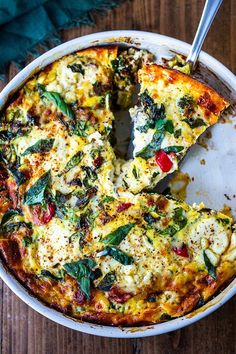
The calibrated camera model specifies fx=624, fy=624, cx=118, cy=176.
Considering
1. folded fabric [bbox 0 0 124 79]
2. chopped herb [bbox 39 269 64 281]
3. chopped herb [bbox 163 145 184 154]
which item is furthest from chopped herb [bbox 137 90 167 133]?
chopped herb [bbox 39 269 64 281]

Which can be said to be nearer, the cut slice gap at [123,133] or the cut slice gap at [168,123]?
the cut slice gap at [168,123]

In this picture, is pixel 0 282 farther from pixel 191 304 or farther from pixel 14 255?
pixel 191 304

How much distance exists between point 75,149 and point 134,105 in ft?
1.80

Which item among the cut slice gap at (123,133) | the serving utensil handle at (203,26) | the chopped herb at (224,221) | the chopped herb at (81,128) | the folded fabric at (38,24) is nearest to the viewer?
the serving utensil handle at (203,26)

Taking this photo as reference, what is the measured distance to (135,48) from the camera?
12.8 feet

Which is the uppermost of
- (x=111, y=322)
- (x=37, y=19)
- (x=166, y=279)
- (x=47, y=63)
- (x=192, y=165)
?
(x=37, y=19)

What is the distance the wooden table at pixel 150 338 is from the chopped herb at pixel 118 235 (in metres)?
0.83

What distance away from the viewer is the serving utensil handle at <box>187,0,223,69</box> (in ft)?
11.4

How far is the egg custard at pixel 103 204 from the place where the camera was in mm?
3535

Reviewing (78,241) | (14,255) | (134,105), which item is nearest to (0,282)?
(14,255)

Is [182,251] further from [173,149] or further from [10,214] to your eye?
[10,214]

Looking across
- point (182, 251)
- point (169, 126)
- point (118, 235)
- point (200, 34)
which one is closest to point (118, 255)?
point (118, 235)

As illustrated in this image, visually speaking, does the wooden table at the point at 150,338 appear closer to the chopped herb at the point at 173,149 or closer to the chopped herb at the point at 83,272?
the chopped herb at the point at 83,272

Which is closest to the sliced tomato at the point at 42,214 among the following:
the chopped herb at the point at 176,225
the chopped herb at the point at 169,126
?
the chopped herb at the point at 176,225
